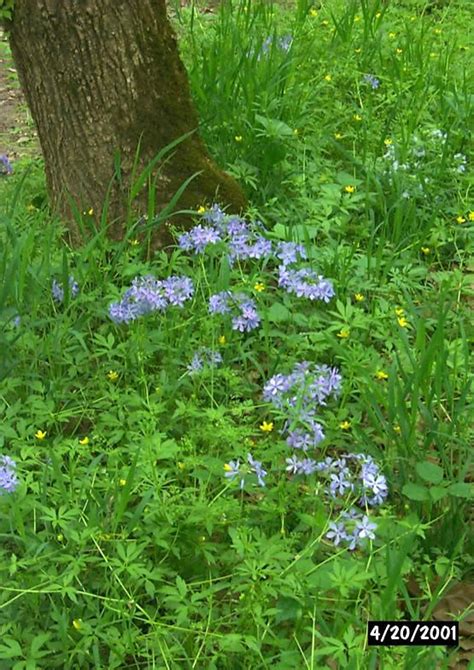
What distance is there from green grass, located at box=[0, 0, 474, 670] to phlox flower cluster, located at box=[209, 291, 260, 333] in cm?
6

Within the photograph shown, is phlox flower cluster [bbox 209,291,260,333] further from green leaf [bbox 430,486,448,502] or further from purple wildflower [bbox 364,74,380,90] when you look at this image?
purple wildflower [bbox 364,74,380,90]

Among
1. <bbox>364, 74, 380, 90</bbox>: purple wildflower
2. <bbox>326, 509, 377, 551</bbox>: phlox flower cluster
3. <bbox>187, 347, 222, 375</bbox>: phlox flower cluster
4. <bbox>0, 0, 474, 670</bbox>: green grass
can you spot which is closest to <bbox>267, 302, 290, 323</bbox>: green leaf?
<bbox>0, 0, 474, 670</bbox>: green grass

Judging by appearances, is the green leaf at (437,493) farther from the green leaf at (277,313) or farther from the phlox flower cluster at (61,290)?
the phlox flower cluster at (61,290)

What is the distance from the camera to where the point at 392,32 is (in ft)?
15.1

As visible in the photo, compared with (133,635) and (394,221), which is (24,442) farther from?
(394,221)

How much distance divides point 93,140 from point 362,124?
51.1 inches

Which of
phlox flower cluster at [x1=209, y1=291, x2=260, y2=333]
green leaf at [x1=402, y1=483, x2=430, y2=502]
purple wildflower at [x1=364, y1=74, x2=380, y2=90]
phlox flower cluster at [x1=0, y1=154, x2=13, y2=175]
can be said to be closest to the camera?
green leaf at [x1=402, y1=483, x2=430, y2=502]

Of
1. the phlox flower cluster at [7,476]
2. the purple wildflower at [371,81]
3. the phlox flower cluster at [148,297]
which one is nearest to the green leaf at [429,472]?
the phlox flower cluster at [148,297]

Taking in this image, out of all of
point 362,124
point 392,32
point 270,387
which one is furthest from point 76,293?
point 392,32

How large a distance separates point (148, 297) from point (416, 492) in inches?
38.6

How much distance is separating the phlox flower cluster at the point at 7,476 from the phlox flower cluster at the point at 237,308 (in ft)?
2.64

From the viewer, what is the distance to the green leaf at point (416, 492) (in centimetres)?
214

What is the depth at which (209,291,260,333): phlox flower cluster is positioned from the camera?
259cm

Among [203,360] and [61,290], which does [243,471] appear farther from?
[61,290]
